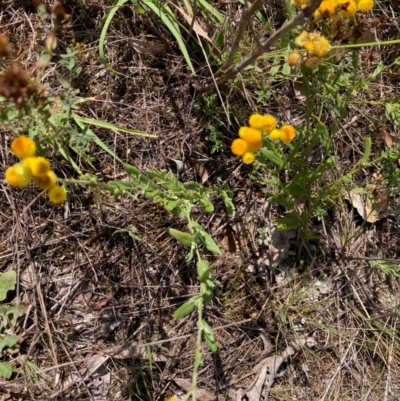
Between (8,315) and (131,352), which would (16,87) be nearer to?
(8,315)

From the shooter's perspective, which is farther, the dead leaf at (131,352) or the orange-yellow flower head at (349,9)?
the dead leaf at (131,352)

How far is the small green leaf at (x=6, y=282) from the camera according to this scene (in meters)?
2.75

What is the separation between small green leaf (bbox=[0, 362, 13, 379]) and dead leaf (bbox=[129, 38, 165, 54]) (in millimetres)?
2012

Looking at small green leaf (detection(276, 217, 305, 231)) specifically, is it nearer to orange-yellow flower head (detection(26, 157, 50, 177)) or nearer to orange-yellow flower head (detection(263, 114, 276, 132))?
orange-yellow flower head (detection(263, 114, 276, 132))

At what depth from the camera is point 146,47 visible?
9.77ft

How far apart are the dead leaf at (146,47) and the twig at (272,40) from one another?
38cm

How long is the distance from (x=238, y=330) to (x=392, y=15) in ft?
7.70

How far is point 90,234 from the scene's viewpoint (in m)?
2.87

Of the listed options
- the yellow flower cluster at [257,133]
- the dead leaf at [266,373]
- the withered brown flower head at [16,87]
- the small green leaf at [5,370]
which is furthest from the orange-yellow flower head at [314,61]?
the small green leaf at [5,370]

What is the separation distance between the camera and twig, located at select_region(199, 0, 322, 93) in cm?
184

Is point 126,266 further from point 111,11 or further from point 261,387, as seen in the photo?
point 111,11

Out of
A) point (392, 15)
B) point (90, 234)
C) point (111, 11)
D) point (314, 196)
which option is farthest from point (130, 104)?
point (392, 15)

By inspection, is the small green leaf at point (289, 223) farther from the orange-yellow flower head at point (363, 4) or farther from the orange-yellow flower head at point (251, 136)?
the orange-yellow flower head at point (363, 4)

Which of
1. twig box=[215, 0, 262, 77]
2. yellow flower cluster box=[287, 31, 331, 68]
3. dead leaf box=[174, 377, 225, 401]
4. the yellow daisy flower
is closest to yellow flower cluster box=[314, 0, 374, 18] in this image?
yellow flower cluster box=[287, 31, 331, 68]
